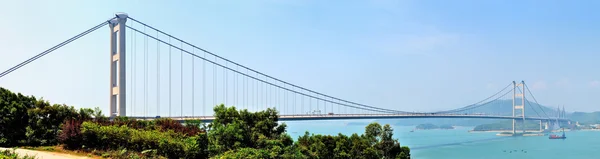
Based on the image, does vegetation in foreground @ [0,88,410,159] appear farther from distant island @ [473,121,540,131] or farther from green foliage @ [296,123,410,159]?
distant island @ [473,121,540,131]

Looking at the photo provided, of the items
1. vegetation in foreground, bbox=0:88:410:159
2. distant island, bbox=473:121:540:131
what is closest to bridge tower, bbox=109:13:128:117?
vegetation in foreground, bbox=0:88:410:159

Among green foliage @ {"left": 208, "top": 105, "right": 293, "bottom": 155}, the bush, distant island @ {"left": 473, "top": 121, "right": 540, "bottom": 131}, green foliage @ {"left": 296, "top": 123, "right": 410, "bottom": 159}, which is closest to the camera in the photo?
the bush

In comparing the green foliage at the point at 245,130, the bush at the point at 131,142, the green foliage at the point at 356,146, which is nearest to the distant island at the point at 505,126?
the green foliage at the point at 356,146

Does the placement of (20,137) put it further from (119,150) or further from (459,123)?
(459,123)

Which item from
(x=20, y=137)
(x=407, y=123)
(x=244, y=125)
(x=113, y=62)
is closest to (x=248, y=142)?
(x=244, y=125)

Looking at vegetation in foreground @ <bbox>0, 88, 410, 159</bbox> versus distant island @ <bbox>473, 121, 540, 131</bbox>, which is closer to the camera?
vegetation in foreground @ <bbox>0, 88, 410, 159</bbox>

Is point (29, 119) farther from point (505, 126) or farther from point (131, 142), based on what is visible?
point (505, 126)
